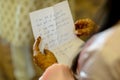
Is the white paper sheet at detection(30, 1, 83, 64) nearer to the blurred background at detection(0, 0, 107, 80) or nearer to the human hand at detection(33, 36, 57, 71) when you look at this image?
the human hand at detection(33, 36, 57, 71)

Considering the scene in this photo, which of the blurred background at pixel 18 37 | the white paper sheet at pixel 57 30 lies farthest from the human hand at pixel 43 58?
the blurred background at pixel 18 37

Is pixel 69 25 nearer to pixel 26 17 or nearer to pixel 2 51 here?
pixel 26 17

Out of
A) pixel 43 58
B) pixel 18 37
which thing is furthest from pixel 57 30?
pixel 18 37

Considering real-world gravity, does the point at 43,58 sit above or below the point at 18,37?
above

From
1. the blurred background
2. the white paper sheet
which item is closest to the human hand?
the white paper sheet

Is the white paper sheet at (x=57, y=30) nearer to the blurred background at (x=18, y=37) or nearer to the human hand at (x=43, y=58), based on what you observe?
the human hand at (x=43, y=58)

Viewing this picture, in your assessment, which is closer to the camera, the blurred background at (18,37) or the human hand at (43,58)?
the human hand at (43,58)

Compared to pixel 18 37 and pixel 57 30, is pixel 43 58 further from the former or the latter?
pixel 18 37

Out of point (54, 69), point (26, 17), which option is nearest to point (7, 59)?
point (26, 17)
